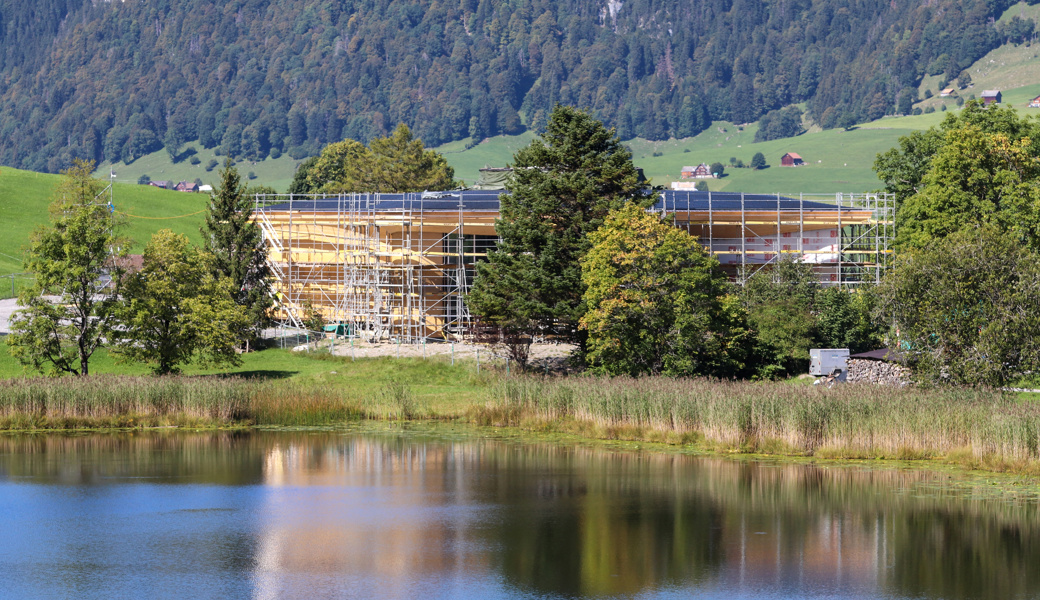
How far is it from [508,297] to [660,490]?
2171 cm

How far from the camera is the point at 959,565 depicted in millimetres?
20328

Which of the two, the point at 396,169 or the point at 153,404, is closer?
the point at 153,404

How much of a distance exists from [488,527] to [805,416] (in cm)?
1127

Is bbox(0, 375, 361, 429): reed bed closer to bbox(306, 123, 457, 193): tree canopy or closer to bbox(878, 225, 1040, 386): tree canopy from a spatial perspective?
bbox(878, 225, 1040, 386): tree canopy

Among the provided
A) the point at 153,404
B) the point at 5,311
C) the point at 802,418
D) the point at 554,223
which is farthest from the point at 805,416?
the point at 5,311

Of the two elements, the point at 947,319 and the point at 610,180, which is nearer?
the point at 947,319

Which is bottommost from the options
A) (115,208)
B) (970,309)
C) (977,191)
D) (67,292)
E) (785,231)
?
(970,309)

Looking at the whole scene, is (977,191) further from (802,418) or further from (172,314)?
(172,314)

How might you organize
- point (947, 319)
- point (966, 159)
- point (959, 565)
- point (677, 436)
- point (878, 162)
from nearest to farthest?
point (959, 565)
point (677, 436)
point (947, 319)
point (966, 159)
point (878, 162)

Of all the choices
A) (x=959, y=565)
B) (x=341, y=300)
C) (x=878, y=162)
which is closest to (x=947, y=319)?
(x=959, y=565)

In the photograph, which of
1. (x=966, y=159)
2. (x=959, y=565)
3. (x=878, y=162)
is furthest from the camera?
(x=878, y=162)

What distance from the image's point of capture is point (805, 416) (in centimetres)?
3106

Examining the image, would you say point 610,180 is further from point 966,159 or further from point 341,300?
point 341,300

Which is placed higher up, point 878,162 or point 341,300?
point 878,162
